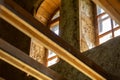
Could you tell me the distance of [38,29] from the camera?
10.8ft

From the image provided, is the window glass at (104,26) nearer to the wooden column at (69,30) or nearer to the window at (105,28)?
the window at (105,28)

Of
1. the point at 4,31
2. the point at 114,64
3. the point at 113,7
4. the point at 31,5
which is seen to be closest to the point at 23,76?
the point at 4,31

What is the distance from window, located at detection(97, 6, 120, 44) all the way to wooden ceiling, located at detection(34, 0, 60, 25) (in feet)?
5.28

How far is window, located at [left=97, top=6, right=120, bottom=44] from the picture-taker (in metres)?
5.53

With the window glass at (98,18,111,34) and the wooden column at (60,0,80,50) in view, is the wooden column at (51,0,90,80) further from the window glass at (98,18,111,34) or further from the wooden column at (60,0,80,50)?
the window glass at (98,18,111,34)

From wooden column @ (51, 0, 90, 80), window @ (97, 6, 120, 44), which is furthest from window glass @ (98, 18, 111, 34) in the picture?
wooden column @ (51, 0, 90, 80)

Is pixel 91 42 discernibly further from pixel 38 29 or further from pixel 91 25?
pixel 38 29

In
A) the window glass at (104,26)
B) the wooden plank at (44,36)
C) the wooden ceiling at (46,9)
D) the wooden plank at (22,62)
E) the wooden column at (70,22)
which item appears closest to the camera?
the wooden plank at (44,36)

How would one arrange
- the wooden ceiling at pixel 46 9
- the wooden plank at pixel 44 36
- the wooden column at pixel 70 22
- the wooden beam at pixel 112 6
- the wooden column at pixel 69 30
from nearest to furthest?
the wooden beam at pixel 112 6 → the wooden plank at pixel 44 36 → the wooden column at pixel 69 30 → the wooden column at pixel 70 22 → the wooden ceiling at pixel 46 9

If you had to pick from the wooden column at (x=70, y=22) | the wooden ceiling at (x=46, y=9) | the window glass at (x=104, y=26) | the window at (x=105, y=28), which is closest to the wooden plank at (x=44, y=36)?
the wooden column at (x=70, y=22)

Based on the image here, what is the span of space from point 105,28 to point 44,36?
8.75 ft

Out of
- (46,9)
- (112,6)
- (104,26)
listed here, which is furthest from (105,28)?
(112,6)

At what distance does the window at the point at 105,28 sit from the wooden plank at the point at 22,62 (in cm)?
173

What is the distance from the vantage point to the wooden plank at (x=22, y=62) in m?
3.62
